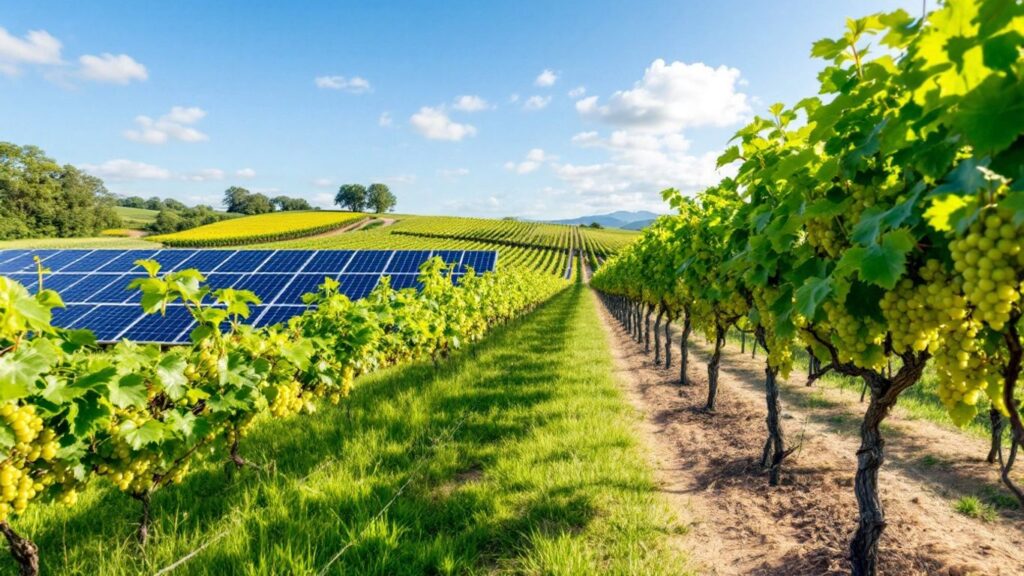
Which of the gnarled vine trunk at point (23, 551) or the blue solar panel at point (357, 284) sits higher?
the blue solar panel at point (357, 284)

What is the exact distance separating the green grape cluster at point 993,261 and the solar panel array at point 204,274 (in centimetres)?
1265

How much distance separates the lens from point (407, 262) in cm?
1744

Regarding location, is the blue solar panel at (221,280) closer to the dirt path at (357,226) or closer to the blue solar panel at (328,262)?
the blue solar panel at (328,262)

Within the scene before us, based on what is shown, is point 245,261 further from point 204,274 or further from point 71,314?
point 71,314

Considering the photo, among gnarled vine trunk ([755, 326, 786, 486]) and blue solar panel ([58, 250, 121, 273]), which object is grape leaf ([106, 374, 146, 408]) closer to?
gnarled vine trunk ([755, 326, 786, 486])

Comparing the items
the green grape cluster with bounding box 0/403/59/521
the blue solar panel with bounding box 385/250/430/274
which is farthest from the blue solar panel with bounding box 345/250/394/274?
the green grape cluster with bounding box 0/403/59/521

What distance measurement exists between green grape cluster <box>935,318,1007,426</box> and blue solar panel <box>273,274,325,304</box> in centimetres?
1378

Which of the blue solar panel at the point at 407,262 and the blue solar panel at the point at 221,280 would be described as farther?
the blue solar panel at the point at 407,262

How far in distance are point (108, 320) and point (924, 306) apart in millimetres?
17542

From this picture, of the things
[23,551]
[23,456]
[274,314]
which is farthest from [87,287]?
[23,456]

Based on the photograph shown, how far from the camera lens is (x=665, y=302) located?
12.1 metres

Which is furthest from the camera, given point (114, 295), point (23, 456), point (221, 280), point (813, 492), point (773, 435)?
point (221, 280)

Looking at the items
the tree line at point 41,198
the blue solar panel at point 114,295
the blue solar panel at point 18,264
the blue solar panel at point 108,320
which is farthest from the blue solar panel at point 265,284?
the tree line at point 41,198

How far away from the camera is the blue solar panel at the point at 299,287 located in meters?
13.5
